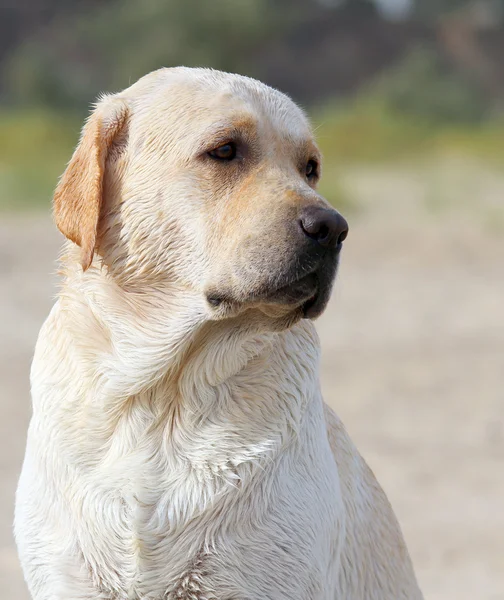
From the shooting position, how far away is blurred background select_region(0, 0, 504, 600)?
6836 mm

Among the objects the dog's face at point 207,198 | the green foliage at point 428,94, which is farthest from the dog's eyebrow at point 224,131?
the green foliage at point 428,94

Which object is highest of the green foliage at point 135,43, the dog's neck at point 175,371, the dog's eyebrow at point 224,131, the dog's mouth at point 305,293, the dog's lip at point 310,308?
the dog's eyebrow at point 224,131

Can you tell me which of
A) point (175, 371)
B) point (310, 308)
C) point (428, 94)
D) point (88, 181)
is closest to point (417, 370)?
point (175, 371)

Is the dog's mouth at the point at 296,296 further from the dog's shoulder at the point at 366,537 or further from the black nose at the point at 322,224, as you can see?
the dog's shoulder at the point at 366,537

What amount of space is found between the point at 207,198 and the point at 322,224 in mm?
377

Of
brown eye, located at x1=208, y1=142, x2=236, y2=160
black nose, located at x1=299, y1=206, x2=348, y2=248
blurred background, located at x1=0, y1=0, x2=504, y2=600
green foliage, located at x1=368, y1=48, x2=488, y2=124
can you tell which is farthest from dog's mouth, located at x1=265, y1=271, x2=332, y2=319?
green foliage, located at x1=368, y1=48, x2=488, y2=124

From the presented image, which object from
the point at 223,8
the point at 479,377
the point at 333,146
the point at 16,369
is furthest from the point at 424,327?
the point at 223,8

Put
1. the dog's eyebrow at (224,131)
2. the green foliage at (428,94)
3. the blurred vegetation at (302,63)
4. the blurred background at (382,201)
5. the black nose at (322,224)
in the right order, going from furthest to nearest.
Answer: the green foliage at (428,94) < the blurred vegetation at (302,63) < the blurred background at (382,201) < the dog's eyebrow at (224,131) < the black nose at (322,224)

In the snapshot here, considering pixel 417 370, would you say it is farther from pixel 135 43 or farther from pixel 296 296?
pixel 135 43

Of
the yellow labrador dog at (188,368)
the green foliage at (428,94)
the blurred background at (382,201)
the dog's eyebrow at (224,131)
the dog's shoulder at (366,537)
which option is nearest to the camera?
the yellow labrador dog at (188,368)

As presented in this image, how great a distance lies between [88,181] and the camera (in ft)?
10.3

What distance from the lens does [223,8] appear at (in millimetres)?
27172

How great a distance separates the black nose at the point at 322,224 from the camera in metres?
2.91

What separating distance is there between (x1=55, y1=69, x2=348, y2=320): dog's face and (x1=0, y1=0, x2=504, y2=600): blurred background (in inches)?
31.1
